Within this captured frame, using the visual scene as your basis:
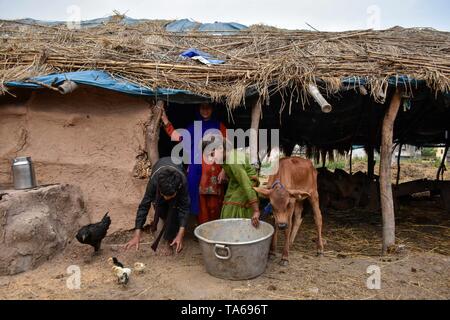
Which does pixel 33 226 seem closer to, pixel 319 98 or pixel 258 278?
pixel 258 278

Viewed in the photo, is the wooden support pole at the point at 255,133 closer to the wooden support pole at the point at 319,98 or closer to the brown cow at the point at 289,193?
the brown cow at the point at 289,193

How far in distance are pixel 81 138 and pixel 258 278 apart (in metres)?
2.98

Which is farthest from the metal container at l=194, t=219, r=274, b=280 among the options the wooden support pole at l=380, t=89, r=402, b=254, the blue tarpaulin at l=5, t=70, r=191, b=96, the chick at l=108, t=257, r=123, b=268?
the wooden support pole at l=380, t=89, r=402, b=254

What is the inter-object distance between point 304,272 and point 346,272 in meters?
0.50

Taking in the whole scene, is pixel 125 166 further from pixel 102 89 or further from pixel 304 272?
pixel 304 272

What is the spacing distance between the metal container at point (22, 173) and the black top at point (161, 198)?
4.90 ft

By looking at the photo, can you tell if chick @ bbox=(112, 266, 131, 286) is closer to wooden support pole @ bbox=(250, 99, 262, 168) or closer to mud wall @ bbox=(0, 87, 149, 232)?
mud wall @ bbox=(0, 87, 149, 232)

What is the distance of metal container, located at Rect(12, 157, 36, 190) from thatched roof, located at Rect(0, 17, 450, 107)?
1.01 metres

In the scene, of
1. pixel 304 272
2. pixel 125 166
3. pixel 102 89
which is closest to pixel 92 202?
pixel 125 166

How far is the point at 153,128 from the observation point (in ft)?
16.5

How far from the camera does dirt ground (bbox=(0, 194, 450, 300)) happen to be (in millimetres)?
3811

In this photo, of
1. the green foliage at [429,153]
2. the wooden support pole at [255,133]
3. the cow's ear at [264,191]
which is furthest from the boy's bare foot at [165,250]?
the green foliage at [429,153]

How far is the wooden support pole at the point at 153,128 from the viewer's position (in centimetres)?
502

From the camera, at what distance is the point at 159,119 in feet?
16.6
